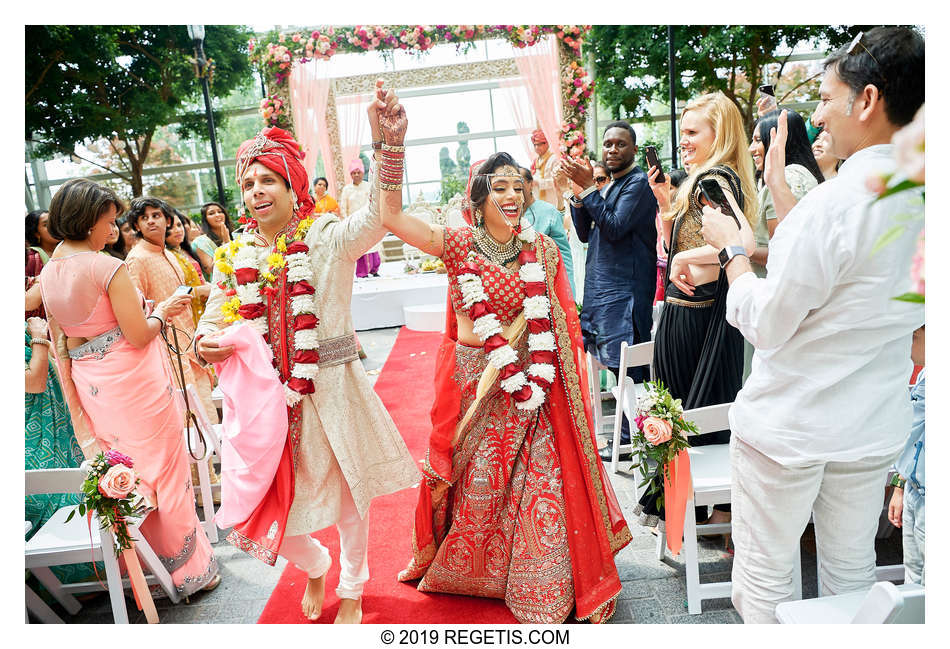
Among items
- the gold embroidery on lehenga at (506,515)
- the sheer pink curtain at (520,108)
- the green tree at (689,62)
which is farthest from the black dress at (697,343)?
the sheer pink curtain at (520,108)

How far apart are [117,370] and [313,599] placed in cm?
125

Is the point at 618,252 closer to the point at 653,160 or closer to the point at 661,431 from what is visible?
the point at 653,160

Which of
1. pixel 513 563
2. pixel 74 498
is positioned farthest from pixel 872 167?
pixel 74 498

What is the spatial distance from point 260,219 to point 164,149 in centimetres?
1131

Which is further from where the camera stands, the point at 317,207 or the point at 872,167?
the point at 317,207

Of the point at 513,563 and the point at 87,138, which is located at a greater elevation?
the point at 87,138

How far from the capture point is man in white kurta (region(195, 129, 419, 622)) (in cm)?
215

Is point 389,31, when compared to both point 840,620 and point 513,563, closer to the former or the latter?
point 513,563

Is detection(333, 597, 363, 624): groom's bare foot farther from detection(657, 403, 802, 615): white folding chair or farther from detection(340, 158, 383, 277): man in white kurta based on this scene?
detection(340, 158, 383, 277): man in white kurta

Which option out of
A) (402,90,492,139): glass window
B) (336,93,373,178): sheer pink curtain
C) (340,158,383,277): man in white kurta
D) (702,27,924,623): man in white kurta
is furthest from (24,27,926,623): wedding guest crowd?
(336,93,373,178): sheer pink curtain

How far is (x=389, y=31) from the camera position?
702cm

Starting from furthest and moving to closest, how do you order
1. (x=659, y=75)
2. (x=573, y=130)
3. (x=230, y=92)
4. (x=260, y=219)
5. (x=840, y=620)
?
(x=230, y=92) → (x=659, y=75) → (x=573, y=130) → (x=260, y=219) → (x=840, y=620)

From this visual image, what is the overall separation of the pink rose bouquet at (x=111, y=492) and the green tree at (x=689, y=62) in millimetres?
8021

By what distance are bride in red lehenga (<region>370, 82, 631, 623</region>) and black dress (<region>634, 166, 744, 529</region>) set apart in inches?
18.4
